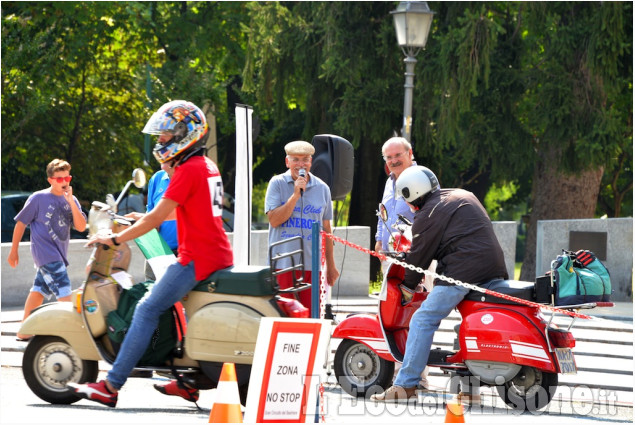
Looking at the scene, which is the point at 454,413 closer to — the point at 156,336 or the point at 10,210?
the point at 156,336

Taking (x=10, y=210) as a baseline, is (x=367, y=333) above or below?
below

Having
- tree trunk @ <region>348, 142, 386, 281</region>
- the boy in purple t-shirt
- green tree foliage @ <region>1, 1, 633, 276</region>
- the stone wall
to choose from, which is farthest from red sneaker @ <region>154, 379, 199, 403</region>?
tree trunk @ <region>348, 142, 386, 281</region>

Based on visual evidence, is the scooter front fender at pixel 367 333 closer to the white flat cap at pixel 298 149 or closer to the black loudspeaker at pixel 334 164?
the white flat cap at pixel 298 149

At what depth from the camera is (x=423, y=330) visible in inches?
332

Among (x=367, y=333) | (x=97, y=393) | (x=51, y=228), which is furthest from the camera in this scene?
(x=51, y=228)

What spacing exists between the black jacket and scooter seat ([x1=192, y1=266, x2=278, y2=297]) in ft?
4.87

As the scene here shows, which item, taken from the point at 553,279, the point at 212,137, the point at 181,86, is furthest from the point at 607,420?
the point at 212,137

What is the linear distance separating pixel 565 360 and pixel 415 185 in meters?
1.69

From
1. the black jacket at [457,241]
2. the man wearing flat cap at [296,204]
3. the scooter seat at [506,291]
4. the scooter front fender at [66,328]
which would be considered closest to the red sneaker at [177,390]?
the scooter front fender at [66,328]

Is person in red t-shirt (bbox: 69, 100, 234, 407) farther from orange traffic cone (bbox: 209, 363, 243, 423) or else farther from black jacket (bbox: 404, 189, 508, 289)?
black jacket (bbox: 404, 189, 508, 289)

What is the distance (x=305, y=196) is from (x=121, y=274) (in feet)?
6.87

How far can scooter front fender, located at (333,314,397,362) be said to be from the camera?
29.3 ft

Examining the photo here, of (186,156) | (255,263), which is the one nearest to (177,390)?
(186,156)

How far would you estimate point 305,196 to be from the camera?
9.49m
